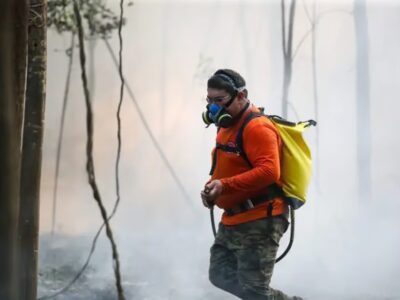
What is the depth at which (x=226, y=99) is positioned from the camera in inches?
120

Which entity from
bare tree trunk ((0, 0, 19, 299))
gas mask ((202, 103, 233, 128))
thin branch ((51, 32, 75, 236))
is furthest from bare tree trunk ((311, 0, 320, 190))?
bare tree trunk ((0, 0, 19, 299))

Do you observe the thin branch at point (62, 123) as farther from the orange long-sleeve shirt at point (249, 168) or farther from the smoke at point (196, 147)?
the orange long-sleeve shirt at point (249, 168)

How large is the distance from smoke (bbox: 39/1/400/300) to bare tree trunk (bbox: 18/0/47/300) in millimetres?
1766

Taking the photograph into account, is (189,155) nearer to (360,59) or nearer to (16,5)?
(360,59)

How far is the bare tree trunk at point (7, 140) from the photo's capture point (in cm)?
290

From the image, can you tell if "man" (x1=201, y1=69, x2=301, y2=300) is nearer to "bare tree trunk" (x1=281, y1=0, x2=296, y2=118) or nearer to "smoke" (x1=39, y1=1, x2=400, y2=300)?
"smoke" (x1=39, y1=1, x2=400, y2=300)

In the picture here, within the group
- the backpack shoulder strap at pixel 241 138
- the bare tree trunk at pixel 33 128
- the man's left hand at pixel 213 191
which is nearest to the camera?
the man's left hand at pixel 213 191

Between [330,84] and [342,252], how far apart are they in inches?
63.8

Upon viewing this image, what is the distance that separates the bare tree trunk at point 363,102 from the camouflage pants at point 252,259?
296 centimetres

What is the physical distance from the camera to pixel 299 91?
233 inches

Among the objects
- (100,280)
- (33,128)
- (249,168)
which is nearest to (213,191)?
(249,168)

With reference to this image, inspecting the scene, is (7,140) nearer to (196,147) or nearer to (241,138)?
(241,138)

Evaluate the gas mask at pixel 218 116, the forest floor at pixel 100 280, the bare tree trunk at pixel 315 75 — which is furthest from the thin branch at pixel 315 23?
the gas mask at pixel 218 116

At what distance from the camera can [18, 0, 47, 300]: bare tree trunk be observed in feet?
11.9
